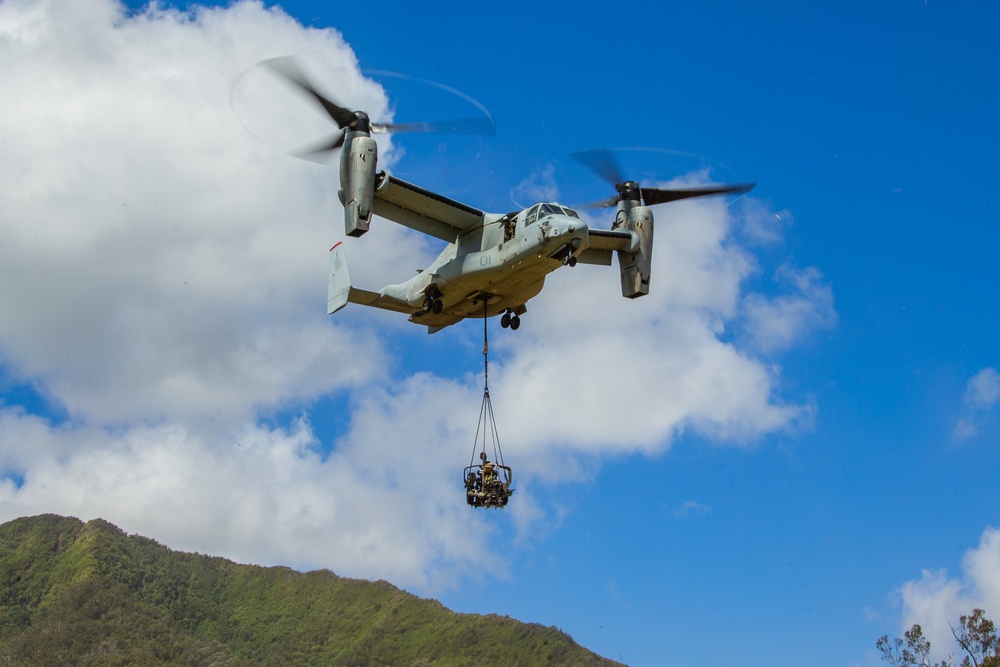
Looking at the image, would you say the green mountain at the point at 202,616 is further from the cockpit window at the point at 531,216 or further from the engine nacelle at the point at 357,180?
the engine nacelle at the point at 357,180

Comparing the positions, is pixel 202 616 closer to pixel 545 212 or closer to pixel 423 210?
pixel 423 210

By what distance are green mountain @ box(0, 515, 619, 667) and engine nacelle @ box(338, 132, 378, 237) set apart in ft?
232

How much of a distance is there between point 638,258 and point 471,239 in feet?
15.8

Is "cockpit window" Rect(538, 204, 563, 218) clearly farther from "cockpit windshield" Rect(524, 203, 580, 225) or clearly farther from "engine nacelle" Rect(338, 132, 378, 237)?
"engine nacelle" Rect(338, 132, 378, 237)

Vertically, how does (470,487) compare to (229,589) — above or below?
below

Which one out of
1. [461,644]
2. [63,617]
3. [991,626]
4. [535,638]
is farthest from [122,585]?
[991,626]

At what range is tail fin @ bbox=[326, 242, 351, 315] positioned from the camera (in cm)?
2736

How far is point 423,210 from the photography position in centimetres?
2559

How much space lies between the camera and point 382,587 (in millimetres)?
103562

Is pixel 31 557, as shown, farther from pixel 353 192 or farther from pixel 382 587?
pixel 353 192

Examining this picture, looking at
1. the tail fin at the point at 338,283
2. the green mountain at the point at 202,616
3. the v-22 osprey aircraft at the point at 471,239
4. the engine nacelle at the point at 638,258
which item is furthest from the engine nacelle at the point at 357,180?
the green mountain at the point at 202,616

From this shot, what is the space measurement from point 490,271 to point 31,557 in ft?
309

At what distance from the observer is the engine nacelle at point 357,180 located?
74.6 feet

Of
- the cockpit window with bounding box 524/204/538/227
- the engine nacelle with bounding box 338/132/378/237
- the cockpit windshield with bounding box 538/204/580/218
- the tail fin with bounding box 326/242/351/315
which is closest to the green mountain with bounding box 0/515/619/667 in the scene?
the tail fin with bounding box 326/242/351/315
